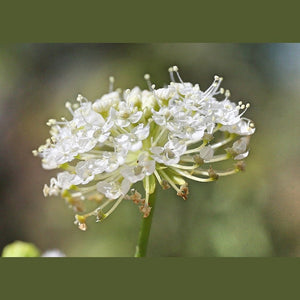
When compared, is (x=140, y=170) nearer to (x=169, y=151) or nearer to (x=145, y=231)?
(x=169, y=151)

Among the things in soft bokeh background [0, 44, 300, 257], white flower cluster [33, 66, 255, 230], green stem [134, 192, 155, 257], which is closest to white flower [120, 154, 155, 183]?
white flower cluster [33, 66, 255, 230]

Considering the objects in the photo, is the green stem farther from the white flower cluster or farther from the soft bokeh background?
the soft bokeh background

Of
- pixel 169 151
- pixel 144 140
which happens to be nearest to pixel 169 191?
pixel 144 140

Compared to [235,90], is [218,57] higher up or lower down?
higher up

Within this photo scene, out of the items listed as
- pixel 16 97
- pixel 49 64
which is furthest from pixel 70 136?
pixel 49 64

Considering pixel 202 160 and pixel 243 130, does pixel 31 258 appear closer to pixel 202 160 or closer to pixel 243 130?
pixel 202 160

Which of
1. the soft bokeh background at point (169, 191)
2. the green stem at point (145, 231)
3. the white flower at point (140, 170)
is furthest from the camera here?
the soft bokeh background at point (169, 191)

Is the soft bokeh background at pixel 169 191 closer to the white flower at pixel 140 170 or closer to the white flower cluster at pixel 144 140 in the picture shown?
the white flower cluster at pixel 144 140

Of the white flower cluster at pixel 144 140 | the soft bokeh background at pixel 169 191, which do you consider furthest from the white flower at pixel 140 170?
the soft bokeh background at pixel 169 191
